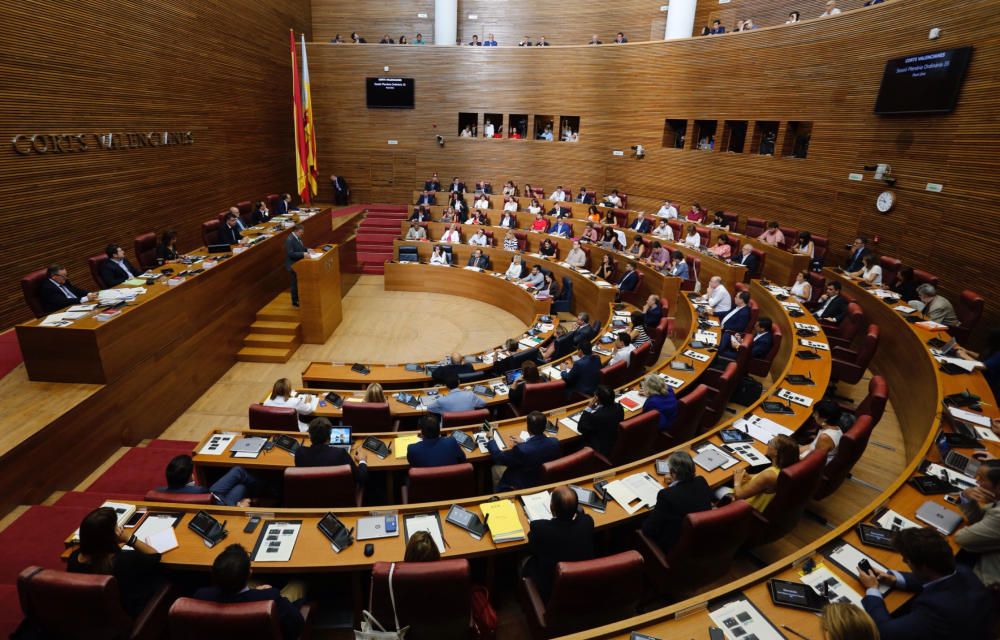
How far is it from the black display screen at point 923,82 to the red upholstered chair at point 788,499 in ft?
22.4

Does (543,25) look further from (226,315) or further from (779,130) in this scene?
(226,315)

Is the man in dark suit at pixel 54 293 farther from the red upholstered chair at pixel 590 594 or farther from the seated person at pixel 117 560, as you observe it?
the red upholstered chair at pixel 590 594

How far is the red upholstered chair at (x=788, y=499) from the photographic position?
3367mm

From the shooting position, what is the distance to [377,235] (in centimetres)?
1424

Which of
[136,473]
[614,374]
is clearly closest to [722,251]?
[614,374]

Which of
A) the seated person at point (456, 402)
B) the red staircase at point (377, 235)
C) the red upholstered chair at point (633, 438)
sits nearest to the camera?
the red upholstered chair at point (633, 438)

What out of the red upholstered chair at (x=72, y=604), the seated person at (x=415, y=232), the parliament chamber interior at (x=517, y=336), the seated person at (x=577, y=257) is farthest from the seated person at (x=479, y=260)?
the red upholstered chair at (x=72, y=604)

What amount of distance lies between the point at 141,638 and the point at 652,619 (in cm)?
252

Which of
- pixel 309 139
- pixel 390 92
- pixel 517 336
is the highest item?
pixel 390 92

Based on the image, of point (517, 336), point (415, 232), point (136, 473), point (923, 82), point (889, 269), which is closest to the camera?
point (136, 473)

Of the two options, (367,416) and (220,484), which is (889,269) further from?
(220,484)

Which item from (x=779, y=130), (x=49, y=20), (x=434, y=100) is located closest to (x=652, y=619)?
(x=49, y=20)

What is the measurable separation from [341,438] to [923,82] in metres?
9.28

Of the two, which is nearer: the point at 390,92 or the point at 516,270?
the point at 516,270
